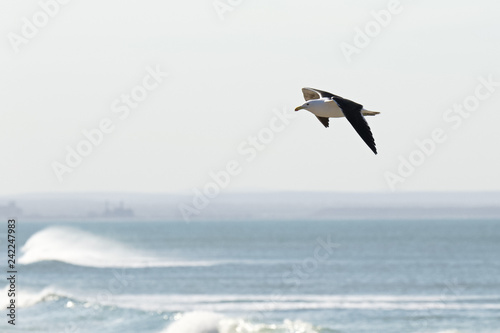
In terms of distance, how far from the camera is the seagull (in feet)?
47.0

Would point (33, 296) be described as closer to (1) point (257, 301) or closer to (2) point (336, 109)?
(1) point (257, 301)

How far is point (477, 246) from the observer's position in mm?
105000

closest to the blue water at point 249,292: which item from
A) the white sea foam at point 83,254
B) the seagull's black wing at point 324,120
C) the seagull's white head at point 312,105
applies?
the white sea foam at point 83,254

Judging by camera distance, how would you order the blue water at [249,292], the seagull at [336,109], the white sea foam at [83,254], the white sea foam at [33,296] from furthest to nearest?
the white sea foam at [83,254], the white sea foam at [33,296], the blue water at [249,292], the seagull at [336,109]

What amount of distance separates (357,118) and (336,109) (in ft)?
3.49

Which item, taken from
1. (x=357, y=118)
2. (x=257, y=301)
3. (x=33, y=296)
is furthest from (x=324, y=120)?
A: (x=33, y=296)

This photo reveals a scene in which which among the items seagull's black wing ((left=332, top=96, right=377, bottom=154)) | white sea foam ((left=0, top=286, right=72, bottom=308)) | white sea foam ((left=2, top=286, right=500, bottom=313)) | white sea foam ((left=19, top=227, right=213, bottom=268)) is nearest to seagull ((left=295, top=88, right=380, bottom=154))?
seagull's black wing ((left=332, top=96, right=377, bottom=154))

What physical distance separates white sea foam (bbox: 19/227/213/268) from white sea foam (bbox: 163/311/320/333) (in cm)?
2970

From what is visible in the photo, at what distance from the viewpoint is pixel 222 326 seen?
125 feet

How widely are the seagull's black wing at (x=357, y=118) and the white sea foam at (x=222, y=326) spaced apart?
2286cm

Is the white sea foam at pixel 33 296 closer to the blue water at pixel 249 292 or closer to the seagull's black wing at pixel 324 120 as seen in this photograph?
the blue water at pixel 249 292

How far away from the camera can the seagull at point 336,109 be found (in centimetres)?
1432

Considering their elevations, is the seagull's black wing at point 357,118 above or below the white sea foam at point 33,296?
below

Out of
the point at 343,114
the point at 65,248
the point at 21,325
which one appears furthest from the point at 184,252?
the point at 343,114
